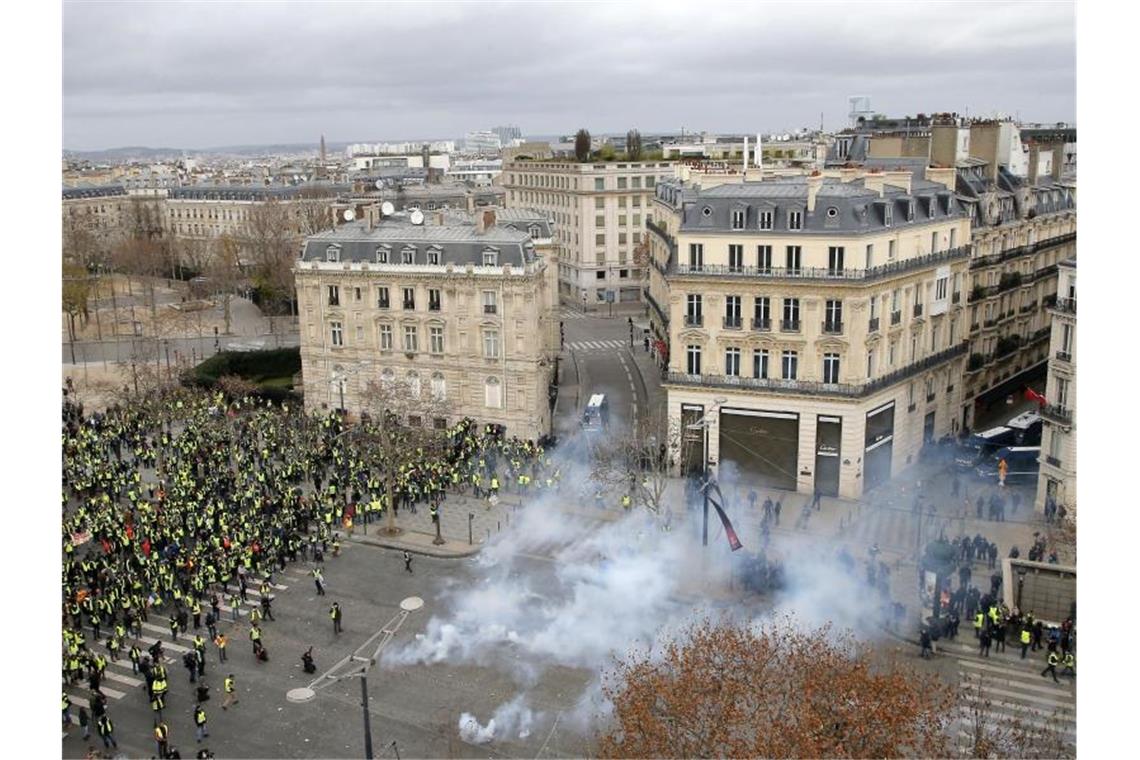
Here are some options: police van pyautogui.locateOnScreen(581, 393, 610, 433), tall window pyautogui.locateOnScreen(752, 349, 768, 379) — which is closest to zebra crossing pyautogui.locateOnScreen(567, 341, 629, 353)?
police van pyautogui.locateOnScreen(581, 393, 610, 433)

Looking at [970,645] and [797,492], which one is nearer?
[970,645]

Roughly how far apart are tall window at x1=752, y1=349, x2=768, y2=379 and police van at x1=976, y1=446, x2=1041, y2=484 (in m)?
12.8

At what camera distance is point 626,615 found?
117 feet

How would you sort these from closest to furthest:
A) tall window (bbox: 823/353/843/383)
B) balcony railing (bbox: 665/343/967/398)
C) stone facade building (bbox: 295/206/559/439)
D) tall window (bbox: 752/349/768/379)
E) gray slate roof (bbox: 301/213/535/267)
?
balcony railing (bbox: 665/343/967/398), tall window (bbox: 823/353/843/383), tall window (bbox: 752/349/768/379), gray slate roof (bbox: 301/213/535/267), stone facade building (bbox: 295/206/559/439)

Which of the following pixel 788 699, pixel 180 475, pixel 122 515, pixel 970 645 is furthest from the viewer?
pixel 180 475

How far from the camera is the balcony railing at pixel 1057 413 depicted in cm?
4288

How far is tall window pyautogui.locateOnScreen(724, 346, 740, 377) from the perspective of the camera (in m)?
49.2

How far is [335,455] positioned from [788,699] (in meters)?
34.7

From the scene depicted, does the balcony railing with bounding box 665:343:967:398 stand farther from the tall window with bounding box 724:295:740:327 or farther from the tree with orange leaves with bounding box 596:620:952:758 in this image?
the tree with orange leaves with bounding box 596:620:952:758

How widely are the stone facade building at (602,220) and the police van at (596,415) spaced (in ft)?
142

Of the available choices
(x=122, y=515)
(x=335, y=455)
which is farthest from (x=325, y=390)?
(x=122, y=515)

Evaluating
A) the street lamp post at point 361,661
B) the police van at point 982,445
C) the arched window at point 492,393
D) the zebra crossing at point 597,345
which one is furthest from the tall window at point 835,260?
the zebra crossing at point 597,345

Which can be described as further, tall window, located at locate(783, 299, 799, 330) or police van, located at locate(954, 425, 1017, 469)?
police van, located at locate(954, 425, 1017, 469)

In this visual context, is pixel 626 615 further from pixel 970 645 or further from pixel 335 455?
pixel 335 455
